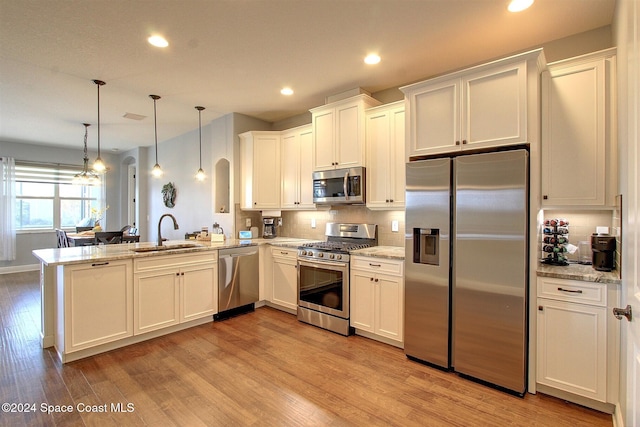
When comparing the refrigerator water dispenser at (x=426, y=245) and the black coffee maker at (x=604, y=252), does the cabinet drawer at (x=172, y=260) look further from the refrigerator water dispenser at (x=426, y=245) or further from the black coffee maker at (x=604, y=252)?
the black coffee maker at (x=604, y=252)

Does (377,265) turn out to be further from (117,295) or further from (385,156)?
(117,295)

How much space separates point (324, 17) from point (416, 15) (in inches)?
27.3

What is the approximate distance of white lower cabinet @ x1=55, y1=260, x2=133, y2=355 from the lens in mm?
2680

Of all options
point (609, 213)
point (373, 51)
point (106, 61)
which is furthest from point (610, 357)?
point (106, 61)

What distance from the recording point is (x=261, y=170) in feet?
15.0

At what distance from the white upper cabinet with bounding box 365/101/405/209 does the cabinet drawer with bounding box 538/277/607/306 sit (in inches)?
57.7

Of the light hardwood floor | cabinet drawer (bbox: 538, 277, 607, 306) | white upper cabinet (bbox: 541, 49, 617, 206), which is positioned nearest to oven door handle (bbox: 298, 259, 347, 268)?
the light hardwood floor

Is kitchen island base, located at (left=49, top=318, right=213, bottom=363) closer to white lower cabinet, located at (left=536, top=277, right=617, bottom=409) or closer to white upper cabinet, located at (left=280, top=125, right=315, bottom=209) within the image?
white upper cabinet, located at (left=280, top=125, right=315, bottom=209)

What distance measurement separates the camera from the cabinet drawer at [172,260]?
3.12 m

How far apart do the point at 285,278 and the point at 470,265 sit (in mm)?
2345

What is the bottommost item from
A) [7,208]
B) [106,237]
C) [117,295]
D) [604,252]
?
[117,295]

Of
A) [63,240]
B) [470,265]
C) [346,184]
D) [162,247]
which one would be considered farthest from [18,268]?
[470,265]

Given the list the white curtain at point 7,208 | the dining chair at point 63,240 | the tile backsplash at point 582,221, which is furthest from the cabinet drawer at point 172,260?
the white curtain at point 7,208

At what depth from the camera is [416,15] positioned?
7.61ft
